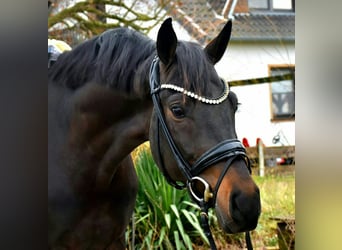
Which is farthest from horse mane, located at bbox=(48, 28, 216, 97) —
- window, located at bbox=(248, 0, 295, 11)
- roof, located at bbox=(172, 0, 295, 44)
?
window, located at bbox=(248, 0, 295, 11)

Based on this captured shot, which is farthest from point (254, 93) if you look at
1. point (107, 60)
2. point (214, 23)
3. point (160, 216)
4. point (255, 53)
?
point (107, 60)

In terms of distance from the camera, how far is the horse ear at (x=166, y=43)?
1442 mm

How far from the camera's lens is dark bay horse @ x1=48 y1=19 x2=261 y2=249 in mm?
1355

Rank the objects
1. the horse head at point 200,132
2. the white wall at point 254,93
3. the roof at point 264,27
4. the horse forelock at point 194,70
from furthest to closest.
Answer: the white wall at point 254,93 → the roof at point 264,27 → the horse forelock at point 194,70 → the horse head at point 200,132

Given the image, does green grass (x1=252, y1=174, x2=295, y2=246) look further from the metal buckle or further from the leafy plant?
the metal buckle

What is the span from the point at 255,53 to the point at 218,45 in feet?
12.8

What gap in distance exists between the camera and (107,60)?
5.59ft

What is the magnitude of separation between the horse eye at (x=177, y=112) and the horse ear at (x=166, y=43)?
156mm

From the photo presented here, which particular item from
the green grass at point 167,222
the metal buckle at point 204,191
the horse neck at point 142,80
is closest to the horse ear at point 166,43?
the horse neck at point 142,80

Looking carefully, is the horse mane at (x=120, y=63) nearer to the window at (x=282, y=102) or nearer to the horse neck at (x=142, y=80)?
the horse neck at (x=142, y=80)
